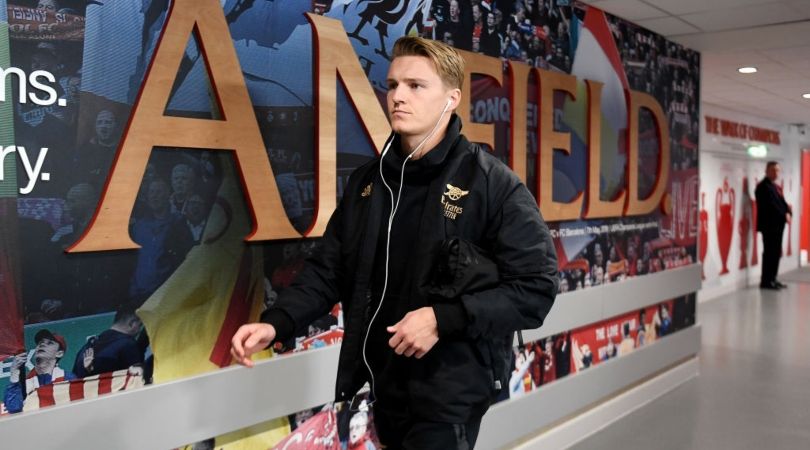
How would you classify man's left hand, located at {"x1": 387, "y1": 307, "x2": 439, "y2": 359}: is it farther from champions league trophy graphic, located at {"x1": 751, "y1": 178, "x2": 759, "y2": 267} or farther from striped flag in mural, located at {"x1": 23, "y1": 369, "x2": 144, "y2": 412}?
champions league trophy graphic, located at {"x1": 751, "y1": 178, "x2": 759, "y2": 267}

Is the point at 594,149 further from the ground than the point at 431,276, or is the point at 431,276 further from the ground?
the point at 594,149

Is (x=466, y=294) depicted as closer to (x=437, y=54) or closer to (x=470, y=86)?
(x=437, y=54)

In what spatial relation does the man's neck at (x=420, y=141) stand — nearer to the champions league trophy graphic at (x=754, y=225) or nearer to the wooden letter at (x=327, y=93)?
the wooden letter at (x=327, y=93)

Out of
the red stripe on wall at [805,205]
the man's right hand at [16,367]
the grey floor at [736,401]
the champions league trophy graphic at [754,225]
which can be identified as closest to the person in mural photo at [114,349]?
the man's right hand at [16,367]

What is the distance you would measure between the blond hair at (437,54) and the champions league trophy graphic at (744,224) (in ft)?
34.3

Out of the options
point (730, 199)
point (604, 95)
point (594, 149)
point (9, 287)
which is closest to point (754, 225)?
point (730, 199)

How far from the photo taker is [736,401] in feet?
16.8

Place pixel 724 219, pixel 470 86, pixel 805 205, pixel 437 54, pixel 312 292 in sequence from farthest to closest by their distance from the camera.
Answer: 1. pixel 805 205
2. pixel 724 219
3. pixel 470 86
4. pixel 312 292
5. pixel 437 54

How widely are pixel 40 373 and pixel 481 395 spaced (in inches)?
49.2

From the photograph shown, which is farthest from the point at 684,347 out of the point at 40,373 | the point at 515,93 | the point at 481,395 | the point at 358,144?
the point at 40,373

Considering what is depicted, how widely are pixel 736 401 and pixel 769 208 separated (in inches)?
254

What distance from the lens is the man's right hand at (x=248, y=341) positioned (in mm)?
1747

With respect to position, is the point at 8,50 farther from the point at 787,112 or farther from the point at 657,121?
the point at 787,112

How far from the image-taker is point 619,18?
4.91 meters
